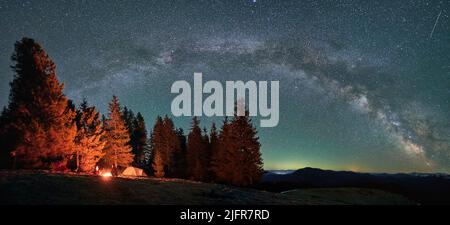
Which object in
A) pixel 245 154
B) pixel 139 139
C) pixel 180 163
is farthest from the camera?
pixel 139 139

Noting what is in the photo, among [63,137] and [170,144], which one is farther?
[170,144]

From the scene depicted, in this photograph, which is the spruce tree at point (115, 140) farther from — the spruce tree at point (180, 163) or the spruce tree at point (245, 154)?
the spruce tree at point (245, 154)

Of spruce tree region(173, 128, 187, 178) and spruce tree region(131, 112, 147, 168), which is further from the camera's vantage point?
spruce tree region(131, 112, 147, 168)

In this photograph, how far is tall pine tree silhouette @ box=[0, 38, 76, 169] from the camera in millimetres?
25938

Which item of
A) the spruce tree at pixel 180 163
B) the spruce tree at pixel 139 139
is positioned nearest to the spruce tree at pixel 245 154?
the spruce tree at pixel 180 163

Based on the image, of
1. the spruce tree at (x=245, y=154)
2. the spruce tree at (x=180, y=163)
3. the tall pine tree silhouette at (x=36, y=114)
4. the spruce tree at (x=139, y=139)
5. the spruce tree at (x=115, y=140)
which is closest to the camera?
the tall pine tree silhouette at (x=36, y=114)

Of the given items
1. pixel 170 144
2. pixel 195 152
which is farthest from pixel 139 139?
pixel 195 152

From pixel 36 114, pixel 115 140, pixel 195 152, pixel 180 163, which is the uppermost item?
pixel 36 114

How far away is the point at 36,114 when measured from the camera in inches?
1061

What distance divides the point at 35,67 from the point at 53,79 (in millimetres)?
1860

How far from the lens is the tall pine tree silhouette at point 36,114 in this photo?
85.1 ft

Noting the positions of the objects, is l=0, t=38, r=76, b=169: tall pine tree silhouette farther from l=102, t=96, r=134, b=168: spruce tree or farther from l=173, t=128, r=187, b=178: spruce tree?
l=173, t=128, r=187, b=178: spruce tree

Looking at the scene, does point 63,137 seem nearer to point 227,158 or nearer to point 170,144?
point 227,158

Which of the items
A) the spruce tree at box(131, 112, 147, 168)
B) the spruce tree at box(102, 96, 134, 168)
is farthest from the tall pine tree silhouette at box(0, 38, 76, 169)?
the spruce tree at box(131, 112, 147, 168)
